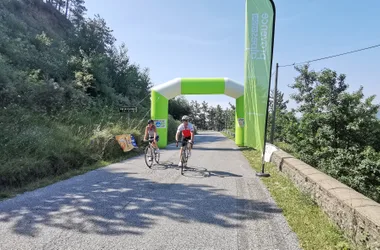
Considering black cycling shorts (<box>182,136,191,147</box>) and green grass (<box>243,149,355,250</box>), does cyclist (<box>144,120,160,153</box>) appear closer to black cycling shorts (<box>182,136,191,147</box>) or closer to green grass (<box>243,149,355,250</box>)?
black cycling shorts (<box>182,136,191,147</box>)

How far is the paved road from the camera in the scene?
3141 mm

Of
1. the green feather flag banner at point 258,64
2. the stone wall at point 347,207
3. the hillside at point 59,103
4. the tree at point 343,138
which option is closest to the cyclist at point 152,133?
the hillside at point 59,103

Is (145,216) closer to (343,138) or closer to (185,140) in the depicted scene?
(185,140)

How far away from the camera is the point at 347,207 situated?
3207mm

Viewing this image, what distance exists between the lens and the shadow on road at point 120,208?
3.63 meters

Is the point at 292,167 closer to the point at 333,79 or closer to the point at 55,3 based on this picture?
the point at 333,79

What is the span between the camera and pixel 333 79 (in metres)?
14.0

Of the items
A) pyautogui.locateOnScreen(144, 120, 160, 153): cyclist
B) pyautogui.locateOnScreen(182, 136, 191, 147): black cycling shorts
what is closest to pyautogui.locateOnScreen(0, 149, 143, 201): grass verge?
pyautogui.locateOnScreen(144, 120, 160, 153): cyclist

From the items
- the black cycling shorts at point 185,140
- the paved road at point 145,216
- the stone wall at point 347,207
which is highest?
the black cycling shorts at point 185,140

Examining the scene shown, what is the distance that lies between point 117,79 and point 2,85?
14.8 metres

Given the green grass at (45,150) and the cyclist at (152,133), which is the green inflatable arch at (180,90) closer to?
the green grass at (45,150)

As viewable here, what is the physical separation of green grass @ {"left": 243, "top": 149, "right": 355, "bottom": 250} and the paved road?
16 cm

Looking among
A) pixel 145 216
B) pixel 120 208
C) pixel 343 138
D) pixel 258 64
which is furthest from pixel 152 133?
pixel 343 138

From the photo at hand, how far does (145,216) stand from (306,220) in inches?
104
